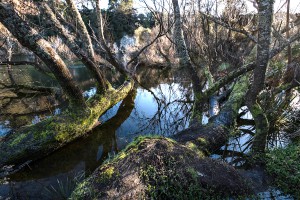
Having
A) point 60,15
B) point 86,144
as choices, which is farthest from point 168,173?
point 60,15

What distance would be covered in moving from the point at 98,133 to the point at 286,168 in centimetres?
430

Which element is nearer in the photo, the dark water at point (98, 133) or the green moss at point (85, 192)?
the green moss at point (85, 192)

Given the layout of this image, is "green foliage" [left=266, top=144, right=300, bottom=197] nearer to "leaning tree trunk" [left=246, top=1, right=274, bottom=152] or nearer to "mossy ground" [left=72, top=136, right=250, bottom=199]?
"leaning tree trunk" [left=246, top=1, right=274, bottom=152]

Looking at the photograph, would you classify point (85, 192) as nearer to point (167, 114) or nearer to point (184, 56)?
point (184, 56)

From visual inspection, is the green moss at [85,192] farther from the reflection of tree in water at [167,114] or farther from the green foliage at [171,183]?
the reflection of tree in water at [167,114]

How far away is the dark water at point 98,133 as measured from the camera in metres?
3.66

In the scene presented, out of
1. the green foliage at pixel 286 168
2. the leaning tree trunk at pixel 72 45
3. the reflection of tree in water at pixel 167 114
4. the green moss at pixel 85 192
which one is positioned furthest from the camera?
the reflection of tree in water at pixel 167 114

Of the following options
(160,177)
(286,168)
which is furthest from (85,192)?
(286,168)

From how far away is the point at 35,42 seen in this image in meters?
3.98

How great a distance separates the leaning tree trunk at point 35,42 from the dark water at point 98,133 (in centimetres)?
138

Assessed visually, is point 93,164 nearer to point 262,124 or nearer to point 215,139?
point 215,139

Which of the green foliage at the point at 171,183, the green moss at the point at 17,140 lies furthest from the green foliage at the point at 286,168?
the green moss at the point at 17,140

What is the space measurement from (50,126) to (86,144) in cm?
96

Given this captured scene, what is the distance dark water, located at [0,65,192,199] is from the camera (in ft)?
12.0
